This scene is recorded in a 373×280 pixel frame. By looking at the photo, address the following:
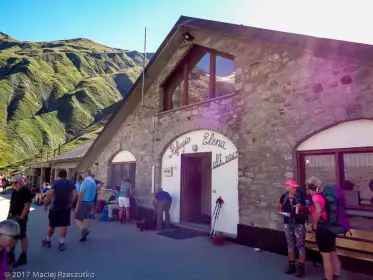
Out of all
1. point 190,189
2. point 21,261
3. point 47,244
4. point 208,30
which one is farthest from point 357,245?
point 208,30

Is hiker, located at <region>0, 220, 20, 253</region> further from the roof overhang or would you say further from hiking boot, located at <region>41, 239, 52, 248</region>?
the roof overhang

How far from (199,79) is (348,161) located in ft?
16.8

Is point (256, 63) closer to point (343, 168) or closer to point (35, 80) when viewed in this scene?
point (343, 168)

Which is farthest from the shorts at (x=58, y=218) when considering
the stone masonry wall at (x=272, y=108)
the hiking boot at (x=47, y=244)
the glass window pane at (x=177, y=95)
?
the glass window pane at (x=177, y=95)

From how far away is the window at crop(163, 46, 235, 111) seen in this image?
8.37 metres

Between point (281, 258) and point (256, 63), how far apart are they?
4546mm

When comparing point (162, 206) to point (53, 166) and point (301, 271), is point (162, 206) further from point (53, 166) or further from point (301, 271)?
point (53, 166)

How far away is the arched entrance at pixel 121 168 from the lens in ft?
37.6

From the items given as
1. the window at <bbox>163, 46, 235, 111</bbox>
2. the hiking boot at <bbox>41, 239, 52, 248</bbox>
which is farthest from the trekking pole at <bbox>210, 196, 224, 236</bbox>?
the hiking boot at <bbox>41, 239, 52, 248</bbox>

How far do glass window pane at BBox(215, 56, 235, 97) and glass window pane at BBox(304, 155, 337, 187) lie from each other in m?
2.98

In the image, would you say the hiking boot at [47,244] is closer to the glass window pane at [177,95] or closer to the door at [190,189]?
the door at [190,189]

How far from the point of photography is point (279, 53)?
6.77m

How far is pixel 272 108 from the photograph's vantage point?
6.75 metres

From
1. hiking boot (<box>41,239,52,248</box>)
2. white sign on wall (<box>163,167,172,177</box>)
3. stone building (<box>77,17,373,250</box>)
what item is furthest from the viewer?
white sign on wall (<box>163,167,172,177</box>)
